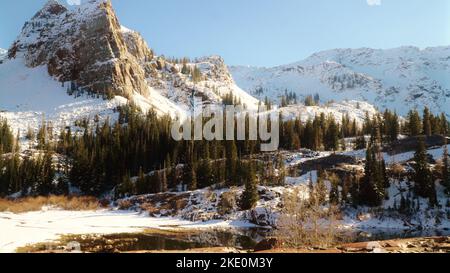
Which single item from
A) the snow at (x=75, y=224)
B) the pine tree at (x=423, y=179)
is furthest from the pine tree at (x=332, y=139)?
the snow at (x=75, y=224)

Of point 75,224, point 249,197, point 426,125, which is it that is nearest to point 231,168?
point 249,197

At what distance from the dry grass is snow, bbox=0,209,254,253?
400cm

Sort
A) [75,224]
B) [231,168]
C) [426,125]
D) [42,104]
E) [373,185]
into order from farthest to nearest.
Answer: [42,104], [426,125], [231,168], [373,185], [75,224]

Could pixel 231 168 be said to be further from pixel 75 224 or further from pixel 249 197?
pixel 75 224

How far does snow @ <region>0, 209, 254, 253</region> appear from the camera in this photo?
4091cm

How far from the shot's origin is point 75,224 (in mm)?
56469

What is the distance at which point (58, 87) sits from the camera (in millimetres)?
189375

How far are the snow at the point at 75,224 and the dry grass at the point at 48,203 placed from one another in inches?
157

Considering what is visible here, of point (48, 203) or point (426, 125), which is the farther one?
point (426, 125)

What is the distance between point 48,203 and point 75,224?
1178 inches

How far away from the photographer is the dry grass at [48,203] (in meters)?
75.4
